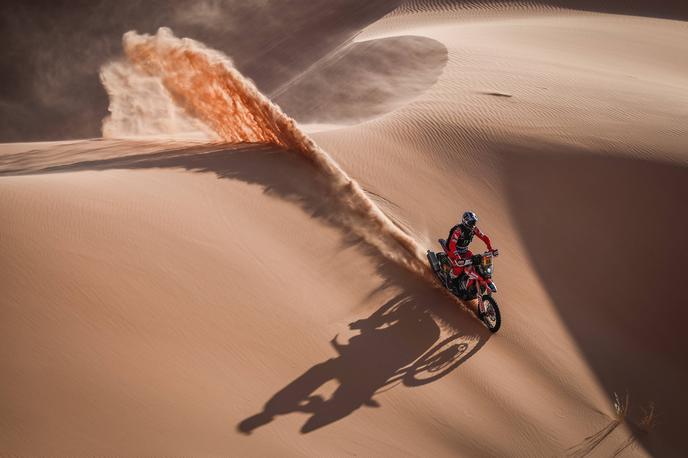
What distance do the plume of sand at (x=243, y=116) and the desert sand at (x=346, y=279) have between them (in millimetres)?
44

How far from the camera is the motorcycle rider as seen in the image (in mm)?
7840

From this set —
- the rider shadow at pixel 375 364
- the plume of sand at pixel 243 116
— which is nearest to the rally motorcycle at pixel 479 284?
the rider shadow at pixel 375 364

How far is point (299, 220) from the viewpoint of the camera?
28.5 feet

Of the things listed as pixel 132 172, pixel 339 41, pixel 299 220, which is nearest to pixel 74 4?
pixel 339 41

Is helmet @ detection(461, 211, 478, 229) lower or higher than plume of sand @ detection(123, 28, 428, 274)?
lower

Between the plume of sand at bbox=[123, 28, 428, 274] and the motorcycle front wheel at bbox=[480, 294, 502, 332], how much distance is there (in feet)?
3.23

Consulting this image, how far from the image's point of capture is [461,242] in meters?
8.04

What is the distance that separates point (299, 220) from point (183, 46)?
504 cm

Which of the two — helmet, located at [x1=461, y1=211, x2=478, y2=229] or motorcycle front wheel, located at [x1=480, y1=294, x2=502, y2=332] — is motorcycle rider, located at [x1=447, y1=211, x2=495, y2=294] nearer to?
helmet, located at [x1=461, y1=211, x2=478, y2=229]

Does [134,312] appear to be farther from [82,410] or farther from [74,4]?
[74,4]

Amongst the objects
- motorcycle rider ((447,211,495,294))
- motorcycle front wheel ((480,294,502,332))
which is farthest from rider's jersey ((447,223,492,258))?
motorcycle front wheel ((480,294,502,332))

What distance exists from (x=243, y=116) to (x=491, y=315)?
546cm

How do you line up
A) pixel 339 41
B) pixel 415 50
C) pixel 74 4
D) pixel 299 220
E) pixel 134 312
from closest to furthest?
pixel 134 312 < pixel 299 220 < pixel 415 50 < pixel 339 41 < pixel 74 4

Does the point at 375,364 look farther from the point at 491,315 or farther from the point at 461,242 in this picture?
the point at 461,242
